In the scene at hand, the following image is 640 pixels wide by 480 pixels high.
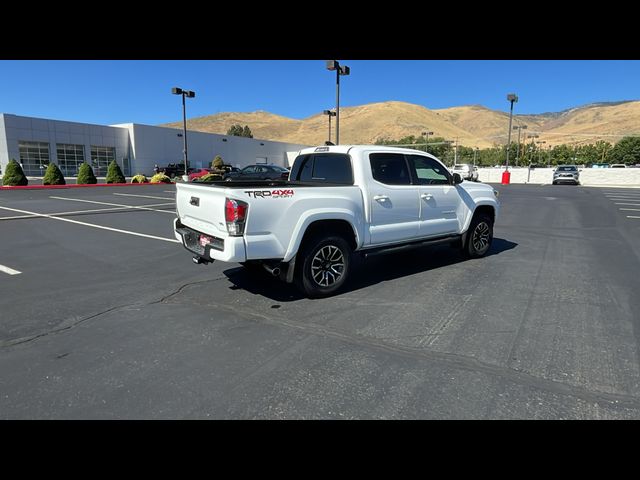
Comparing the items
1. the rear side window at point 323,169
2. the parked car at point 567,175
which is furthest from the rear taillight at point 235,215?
the parked car at point 567,175

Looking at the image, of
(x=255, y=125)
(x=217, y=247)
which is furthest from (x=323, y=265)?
(x=255, y=125)

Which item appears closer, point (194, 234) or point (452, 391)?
point (452, 391)

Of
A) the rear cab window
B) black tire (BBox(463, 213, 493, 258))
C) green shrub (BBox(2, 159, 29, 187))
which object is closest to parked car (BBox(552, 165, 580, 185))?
black tire (BBox(463, 213, 493, 258))

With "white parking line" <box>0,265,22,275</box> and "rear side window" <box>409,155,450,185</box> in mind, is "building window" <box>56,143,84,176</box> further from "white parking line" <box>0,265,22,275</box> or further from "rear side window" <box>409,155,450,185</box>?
"rear side window" <box>409,155,450,185</box>

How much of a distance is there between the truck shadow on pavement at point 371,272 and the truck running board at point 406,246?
43 cm

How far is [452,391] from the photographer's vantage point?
2.86 meters

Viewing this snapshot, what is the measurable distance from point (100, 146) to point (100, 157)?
1296mm

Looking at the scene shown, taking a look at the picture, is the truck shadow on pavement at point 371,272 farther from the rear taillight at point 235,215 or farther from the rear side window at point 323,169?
the rear side window at point 323,169

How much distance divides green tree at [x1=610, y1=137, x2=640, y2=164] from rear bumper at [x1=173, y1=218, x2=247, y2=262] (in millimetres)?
96369

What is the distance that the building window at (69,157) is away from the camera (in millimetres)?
40562

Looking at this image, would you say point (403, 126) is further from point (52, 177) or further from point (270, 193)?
point (270, 193)
